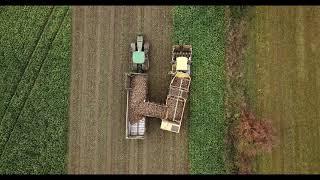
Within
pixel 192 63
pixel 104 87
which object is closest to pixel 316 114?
pixel 192 63

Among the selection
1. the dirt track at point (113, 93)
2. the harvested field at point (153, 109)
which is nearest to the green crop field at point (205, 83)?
the dirt track at point (113, 93)

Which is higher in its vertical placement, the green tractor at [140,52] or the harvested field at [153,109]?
the green tractor at [140,52]

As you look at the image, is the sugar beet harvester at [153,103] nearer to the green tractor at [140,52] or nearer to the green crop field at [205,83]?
the green tractor at [140,52]

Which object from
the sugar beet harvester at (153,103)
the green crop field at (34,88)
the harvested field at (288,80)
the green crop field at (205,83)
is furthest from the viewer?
the green crop field at (34,88)

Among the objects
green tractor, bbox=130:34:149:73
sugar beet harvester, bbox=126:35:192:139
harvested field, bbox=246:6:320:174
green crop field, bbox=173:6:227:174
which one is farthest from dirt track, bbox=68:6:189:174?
harvested field, bbox=246:6:320:174

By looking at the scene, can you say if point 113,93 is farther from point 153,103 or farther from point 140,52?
point 140,52

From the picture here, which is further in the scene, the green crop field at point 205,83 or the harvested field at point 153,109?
the green crop field at point 205,83

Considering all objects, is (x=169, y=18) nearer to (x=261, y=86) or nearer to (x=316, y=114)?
(x=261, y=86)
